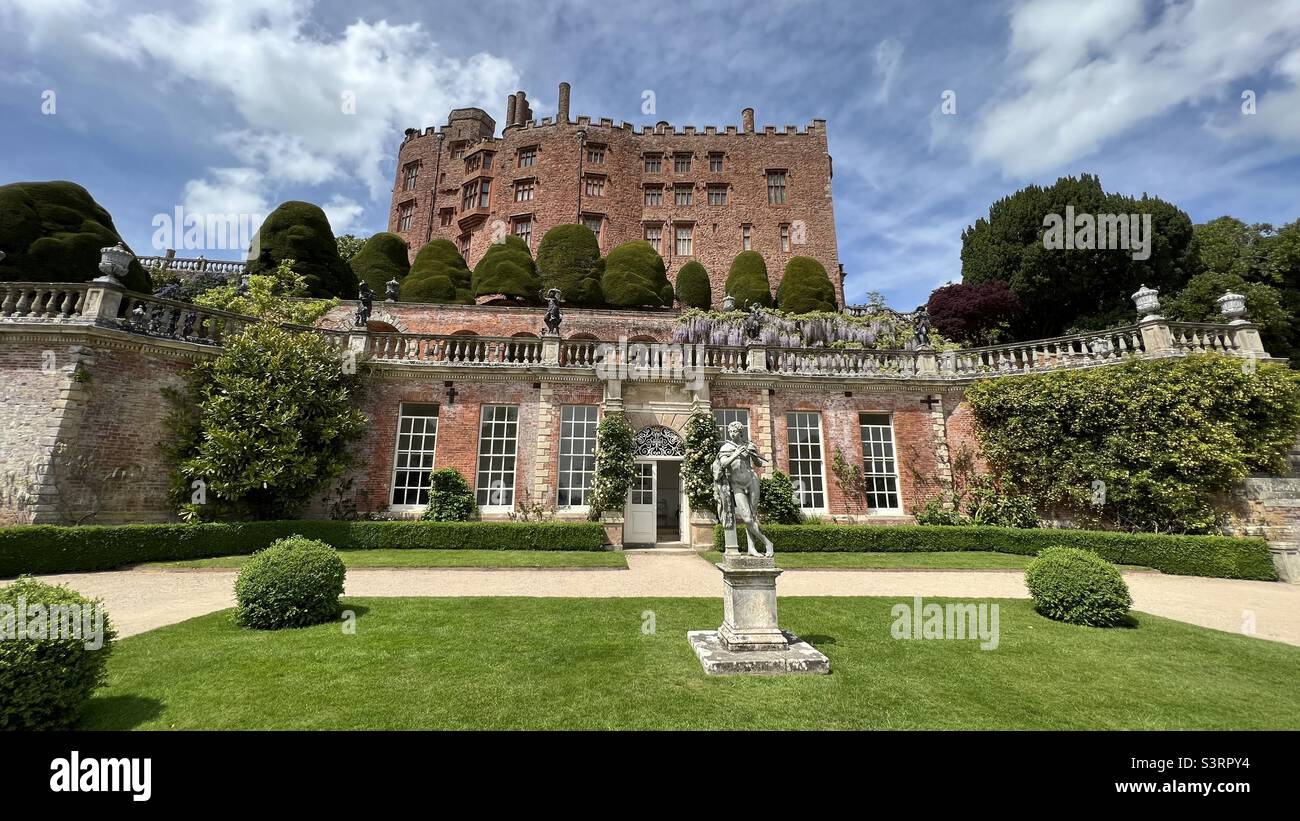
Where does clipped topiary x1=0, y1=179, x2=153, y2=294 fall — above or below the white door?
above

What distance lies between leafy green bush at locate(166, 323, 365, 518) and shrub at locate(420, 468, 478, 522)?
96.4 inches

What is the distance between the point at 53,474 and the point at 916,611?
690 inches

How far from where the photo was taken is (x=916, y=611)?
289 inches

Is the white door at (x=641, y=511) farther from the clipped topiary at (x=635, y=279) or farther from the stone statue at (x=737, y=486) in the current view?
the clipped topiary at (x=635, y=279)

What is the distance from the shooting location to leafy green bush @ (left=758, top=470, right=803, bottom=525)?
14625 millimetres

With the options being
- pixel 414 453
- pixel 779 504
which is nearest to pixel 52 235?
pixel 414 453

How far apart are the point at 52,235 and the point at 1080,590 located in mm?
29336

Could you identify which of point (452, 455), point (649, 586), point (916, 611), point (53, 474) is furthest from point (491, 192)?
point (916, 611)

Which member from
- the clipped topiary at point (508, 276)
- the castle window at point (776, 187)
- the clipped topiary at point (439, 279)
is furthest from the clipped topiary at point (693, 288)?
the clipped topiary at point (439, 279)

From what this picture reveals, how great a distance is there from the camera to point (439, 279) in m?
27.7

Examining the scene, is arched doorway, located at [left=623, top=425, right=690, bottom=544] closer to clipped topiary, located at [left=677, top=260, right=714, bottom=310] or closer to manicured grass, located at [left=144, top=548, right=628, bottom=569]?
manicured grass, located at [left=144, top=548, right=628, bottom=569]

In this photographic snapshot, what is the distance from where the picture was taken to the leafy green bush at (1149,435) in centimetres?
1178

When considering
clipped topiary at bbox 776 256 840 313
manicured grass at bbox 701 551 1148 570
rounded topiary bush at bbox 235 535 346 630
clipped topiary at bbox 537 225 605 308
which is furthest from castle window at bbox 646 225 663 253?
rounded topiary bush at bbox 235 535 346 630
